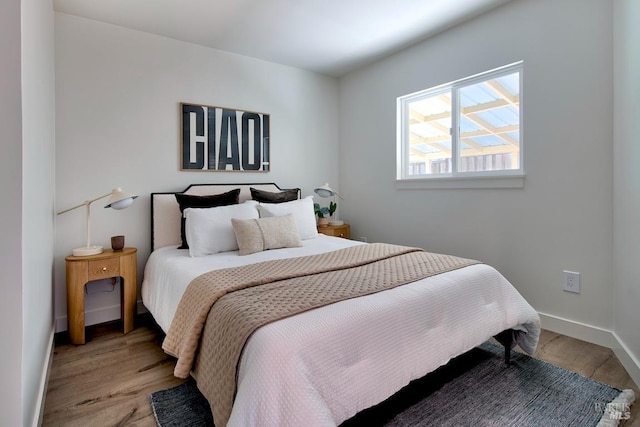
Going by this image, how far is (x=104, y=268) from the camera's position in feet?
7.97

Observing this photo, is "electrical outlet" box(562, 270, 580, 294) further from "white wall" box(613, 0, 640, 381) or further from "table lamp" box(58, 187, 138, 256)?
"table lamp" box(58, 187, 138, 256)

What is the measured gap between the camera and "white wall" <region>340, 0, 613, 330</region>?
218 centimetres

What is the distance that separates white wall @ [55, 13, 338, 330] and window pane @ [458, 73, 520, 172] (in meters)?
2.02

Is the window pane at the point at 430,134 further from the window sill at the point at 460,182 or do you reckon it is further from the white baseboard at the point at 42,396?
the white baseboard at the point at 42,396

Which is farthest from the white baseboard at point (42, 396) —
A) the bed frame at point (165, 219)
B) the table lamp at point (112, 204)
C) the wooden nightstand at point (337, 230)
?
the wooden nightstand at point (337, 230)

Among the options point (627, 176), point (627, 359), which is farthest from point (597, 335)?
point (627, 176)

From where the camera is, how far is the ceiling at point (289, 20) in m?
2.49

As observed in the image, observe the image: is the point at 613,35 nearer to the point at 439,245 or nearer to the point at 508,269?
the point at 508,269

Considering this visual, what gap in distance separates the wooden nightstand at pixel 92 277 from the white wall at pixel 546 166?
2615 millimetres

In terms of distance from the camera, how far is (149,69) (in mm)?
2920

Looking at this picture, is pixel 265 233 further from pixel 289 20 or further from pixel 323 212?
pixel 289 20

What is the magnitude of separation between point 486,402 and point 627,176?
1509 millimetres

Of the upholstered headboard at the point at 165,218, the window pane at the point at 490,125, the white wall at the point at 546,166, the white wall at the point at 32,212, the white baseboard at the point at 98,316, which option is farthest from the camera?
the upholstered headboard at the point at 165,218

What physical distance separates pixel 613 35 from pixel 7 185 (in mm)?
3256
